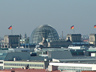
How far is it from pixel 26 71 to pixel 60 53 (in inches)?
1554

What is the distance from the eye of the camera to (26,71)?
89688mm

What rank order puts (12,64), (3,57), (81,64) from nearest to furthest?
1. (81,64)
2. (12,64)
3. (3,57)

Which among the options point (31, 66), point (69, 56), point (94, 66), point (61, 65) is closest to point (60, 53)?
point (69, 56)

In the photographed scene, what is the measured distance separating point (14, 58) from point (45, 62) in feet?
47.3

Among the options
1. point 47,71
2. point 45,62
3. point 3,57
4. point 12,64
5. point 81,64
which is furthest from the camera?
point 3,57

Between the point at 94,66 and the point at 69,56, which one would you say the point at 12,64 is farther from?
the point at 94,66

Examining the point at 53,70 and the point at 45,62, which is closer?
the point at 53,70

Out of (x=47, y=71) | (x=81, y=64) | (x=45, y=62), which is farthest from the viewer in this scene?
(x=45, y=62)

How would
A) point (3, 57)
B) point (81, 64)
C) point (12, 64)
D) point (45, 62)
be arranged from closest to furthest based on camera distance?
1. point (81, 64)
2. point (45, 62)
3. point (12, 64)
4. point (3, 57)

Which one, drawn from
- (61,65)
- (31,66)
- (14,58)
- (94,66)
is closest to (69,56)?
(14,58)

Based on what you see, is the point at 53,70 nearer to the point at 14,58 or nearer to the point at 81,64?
Answer: the point at 81,64

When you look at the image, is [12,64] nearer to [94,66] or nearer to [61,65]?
[61,65]

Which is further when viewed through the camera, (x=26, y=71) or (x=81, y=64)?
(x=81, y=64)

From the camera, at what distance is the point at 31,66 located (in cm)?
11119
